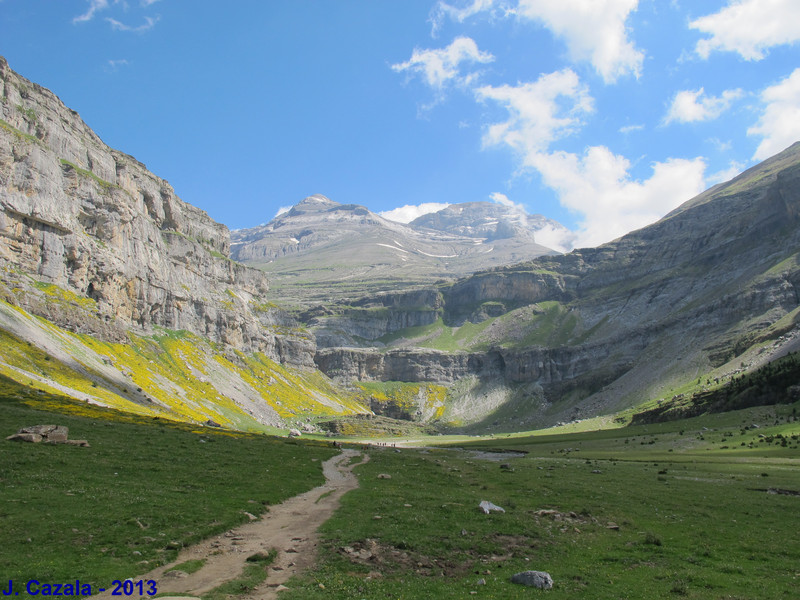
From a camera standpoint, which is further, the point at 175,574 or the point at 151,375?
the point at 151,375

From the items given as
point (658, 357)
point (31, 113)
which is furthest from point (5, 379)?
point (658, 357)

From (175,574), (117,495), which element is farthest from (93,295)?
(175,574)

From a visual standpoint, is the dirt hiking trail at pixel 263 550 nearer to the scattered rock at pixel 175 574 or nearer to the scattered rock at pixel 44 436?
the scattered rock at pixel 175 574

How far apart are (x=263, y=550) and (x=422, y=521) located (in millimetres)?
9425

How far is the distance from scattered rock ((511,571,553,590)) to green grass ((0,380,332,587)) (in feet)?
47.5

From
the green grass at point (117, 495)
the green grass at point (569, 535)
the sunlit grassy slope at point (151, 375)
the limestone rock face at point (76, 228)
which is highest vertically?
the limestone rock face at point (76, 228)

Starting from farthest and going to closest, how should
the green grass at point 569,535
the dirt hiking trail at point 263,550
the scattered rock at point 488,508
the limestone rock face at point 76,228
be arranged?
the limestone rock face at point 76,228, the scattered rock at point 488,508, the green grass at point 569,535, the dirt hiking trail at point 263,550

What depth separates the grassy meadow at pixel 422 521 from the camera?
17906mm

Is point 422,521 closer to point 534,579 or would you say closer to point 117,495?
point 534,579

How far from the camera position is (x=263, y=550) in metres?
20.8

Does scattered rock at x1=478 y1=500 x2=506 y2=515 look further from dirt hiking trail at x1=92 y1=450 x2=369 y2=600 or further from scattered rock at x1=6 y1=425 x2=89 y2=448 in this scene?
scattered rock at x1=6 y1=425 x2=89 y2=448

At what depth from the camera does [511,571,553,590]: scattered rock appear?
17.5 m

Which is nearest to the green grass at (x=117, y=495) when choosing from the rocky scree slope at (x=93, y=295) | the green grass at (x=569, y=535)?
the green grass at (x=569, y=535)

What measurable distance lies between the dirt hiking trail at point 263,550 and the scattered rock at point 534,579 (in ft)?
28.7
